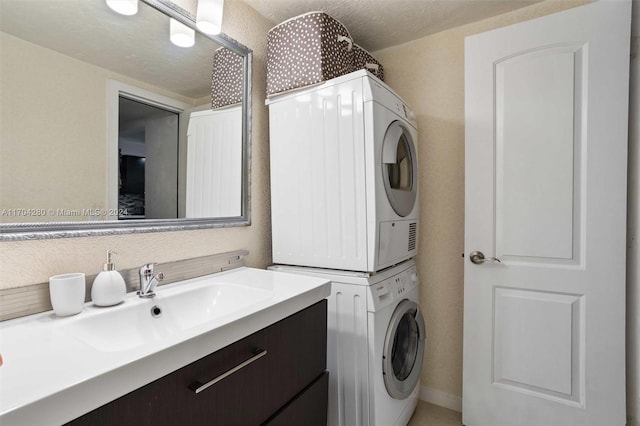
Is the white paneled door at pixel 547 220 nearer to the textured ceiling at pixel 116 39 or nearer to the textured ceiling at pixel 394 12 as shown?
the textured ceiling at pixel 394 12

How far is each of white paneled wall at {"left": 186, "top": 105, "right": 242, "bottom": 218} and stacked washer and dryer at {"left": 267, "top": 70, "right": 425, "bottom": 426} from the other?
200mm

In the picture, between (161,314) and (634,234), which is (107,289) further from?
(634,234)

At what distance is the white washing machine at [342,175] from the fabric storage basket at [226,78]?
19cm

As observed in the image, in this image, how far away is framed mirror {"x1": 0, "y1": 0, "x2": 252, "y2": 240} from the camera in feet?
2.96

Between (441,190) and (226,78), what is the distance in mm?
1464

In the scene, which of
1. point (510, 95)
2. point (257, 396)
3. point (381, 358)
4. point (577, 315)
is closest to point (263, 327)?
point (257, 396)

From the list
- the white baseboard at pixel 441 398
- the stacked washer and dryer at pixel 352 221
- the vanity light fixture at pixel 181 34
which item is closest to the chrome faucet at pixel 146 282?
the stacked washer and dryer at pixel 352 221

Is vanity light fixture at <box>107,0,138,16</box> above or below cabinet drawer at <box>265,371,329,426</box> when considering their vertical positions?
above

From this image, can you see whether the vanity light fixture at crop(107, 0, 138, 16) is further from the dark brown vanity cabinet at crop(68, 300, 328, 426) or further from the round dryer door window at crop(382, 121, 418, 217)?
the dark brown vanity cabinet at crop(68, 300, 328, 426)

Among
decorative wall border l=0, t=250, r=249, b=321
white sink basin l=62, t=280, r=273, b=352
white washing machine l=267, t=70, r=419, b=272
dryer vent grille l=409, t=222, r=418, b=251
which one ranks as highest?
white washing machine l=267, t=70, r=419, b=272

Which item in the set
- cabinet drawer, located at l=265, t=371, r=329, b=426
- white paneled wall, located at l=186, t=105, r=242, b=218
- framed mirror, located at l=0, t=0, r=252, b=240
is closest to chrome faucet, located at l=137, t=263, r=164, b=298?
framed mirror, located at l=0, t=0, r=252, b=240

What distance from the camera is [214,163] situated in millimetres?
1523

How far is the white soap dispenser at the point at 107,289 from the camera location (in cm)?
95

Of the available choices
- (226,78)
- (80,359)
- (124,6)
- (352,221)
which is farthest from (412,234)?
(124,6)
